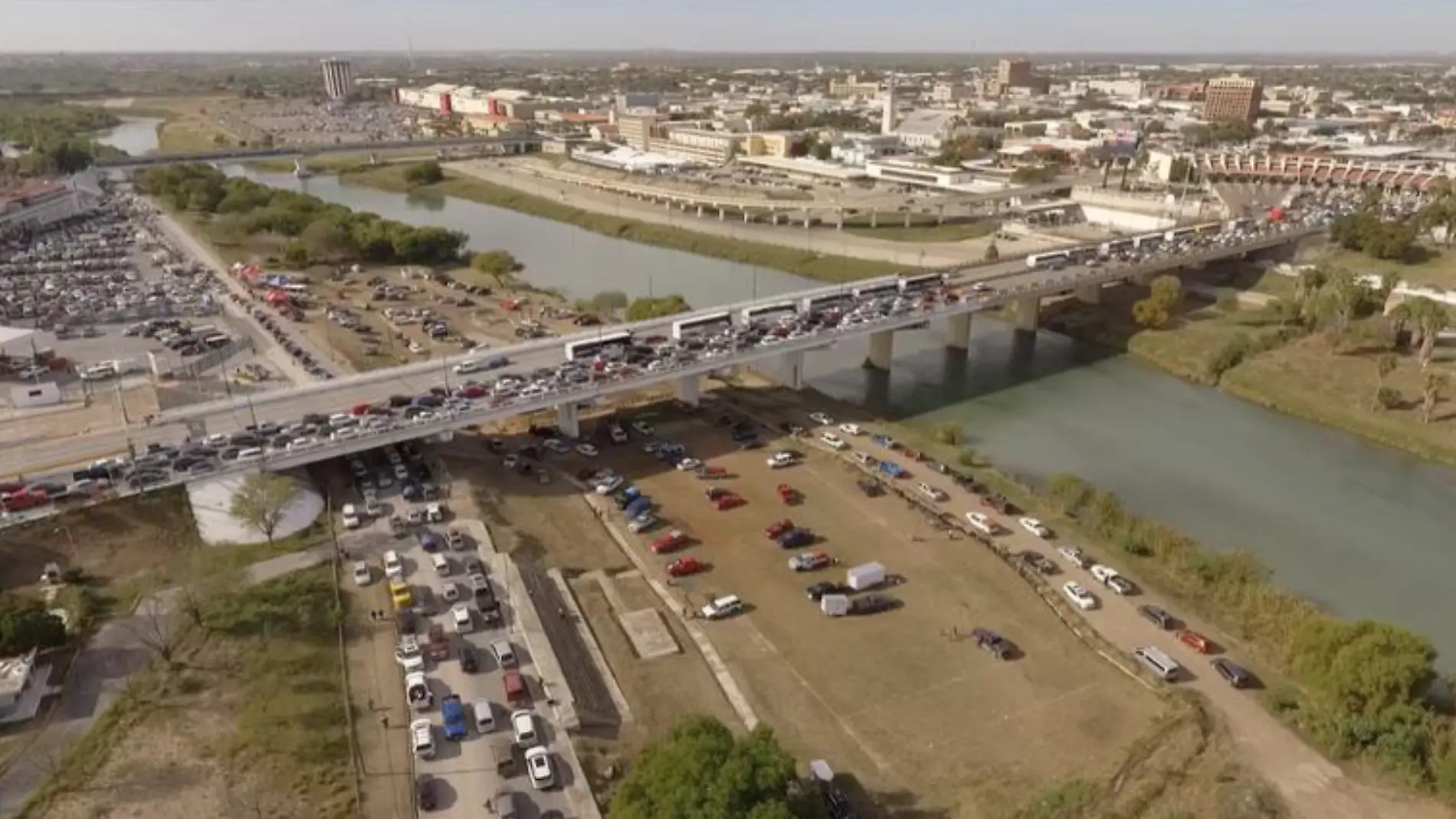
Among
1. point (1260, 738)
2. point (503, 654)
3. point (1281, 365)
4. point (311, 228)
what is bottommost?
point (1260, 738)

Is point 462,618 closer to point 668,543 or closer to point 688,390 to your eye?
point 668,543

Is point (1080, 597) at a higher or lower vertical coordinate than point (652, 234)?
lower

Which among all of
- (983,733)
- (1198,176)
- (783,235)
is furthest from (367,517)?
(1198,176)

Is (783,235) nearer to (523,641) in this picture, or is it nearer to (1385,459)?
(1385,459)

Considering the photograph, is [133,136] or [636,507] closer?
[636,507]

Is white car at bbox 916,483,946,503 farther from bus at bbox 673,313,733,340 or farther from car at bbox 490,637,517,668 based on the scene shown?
car at bbox 490,637,517,668

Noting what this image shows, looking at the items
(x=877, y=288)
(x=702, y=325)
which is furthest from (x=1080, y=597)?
(x=877, y=288)
